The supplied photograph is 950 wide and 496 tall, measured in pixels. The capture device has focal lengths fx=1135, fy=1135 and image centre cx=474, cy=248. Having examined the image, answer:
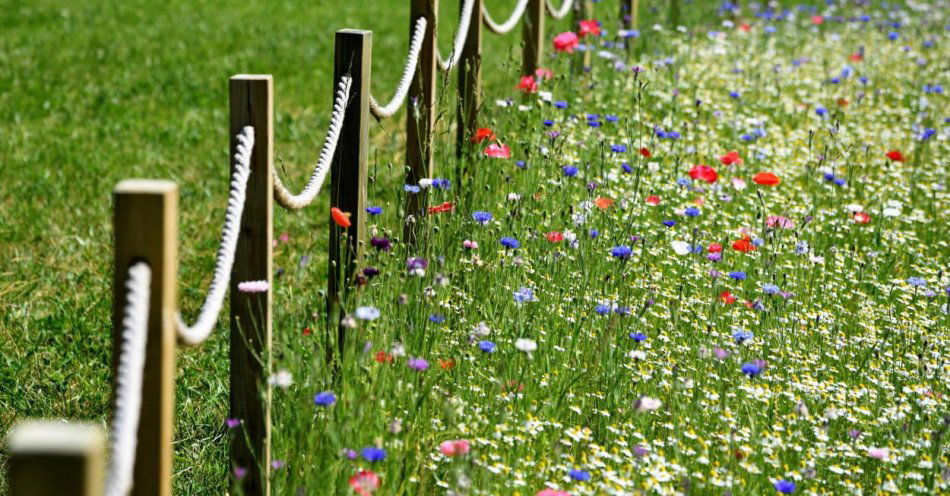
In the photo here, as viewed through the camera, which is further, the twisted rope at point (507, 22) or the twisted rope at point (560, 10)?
the twisted rope at point (560, 10)

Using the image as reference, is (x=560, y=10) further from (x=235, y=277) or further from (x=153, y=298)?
(x=153, y=298)

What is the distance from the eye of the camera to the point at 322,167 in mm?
3076

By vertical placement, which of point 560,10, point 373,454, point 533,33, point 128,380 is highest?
point 560,10

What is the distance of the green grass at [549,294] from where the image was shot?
9.47ft

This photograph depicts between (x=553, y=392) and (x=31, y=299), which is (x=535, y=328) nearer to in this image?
(x=553, y=392)

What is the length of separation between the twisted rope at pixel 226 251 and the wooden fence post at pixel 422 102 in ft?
5.29

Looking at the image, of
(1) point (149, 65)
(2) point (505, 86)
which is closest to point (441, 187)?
(2) point (505, 86)

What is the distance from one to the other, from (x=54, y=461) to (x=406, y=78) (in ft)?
9.02

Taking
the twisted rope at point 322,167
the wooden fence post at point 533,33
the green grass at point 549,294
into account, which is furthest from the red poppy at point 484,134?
the wooden fence post at point 533,33

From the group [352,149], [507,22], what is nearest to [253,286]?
[352,149]

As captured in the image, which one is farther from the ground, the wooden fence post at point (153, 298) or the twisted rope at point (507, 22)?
the twisted rope at point (507, 22)

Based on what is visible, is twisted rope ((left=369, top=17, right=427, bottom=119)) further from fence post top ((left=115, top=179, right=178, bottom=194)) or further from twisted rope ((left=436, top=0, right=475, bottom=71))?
fence post top ((left=115, top=179, right=178, bottom=194))

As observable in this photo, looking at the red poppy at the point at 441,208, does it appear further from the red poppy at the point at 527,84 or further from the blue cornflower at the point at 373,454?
the red poppy at the point at 527,84

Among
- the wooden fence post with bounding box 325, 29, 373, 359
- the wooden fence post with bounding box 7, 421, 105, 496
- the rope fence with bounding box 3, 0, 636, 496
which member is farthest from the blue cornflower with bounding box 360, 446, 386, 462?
the wooden fence post with bounding box 325, 29, 373, 359
